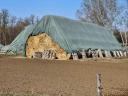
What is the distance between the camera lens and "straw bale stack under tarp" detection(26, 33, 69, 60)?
4120 cm

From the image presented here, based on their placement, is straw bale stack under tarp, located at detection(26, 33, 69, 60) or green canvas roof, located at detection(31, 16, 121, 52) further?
green canvas roof, located at detection(31, 16, 121, 52)

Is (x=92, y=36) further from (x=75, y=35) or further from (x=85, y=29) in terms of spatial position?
(x=75, y=35)

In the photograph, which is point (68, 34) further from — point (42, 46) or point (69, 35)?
point (42, 46)

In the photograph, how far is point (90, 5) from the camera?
75.9m

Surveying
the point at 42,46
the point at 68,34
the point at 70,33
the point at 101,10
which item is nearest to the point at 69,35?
the point at 68,34

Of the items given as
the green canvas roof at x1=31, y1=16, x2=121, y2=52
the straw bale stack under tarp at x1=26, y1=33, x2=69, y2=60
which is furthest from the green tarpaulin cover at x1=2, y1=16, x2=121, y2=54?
the straw bale stack under tarp at x1=26, y1=33, x2=69, y2=60

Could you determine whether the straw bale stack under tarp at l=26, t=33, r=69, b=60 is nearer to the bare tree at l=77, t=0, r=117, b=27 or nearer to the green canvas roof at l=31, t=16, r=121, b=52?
the green canvas roof at l=31, t=16, r=121, b=52

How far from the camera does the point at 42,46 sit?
43031mm

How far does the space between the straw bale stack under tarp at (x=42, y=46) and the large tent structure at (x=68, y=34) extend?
0.47ft

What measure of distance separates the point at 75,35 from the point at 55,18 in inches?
128

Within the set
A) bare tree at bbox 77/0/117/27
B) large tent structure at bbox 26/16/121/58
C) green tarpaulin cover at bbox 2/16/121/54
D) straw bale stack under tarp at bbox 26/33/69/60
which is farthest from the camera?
bare tree at bbox 77/0/117/27

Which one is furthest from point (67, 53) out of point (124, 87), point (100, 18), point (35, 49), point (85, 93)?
point (100, 18)

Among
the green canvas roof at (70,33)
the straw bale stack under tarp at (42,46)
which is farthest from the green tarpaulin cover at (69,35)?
the straw bale stack under tarp at (42,46)

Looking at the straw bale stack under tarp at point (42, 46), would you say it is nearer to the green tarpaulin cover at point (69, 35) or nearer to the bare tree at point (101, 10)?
the green tarpaulin cover at point (69, 35)
